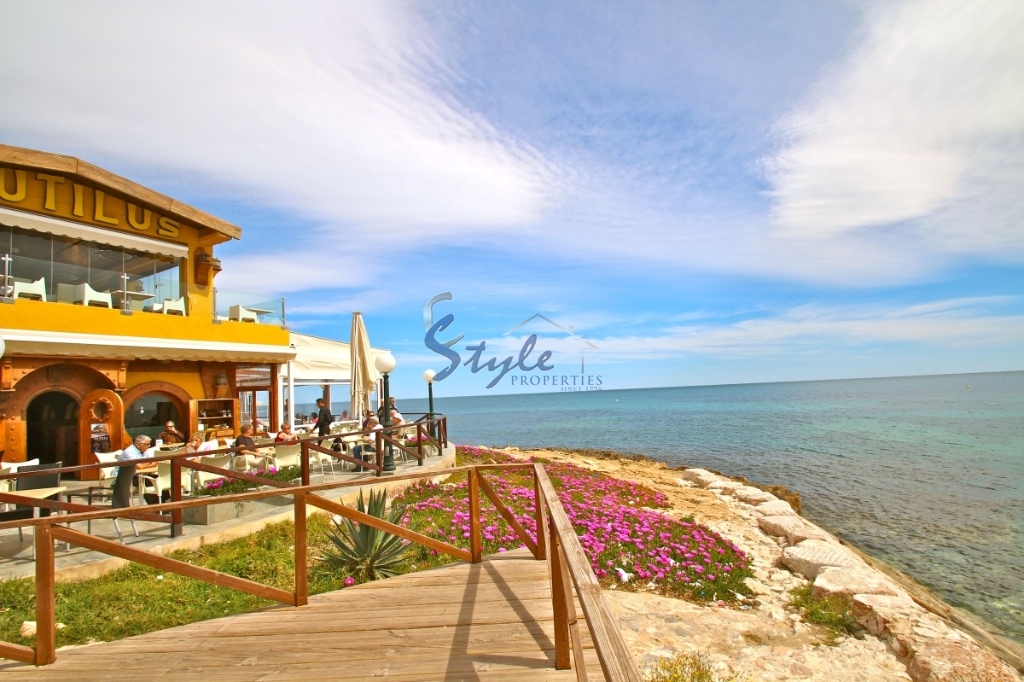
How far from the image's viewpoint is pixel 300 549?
14.9 feet

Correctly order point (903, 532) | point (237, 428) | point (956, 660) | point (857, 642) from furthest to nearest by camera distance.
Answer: point (237, 428), point (903, 532), point (857, 642), point (956, 660)

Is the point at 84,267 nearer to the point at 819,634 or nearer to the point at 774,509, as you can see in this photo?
the point at 819,634

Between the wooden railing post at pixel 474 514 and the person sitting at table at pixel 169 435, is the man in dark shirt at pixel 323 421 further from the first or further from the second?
the wooden railing post at pixel 474 514

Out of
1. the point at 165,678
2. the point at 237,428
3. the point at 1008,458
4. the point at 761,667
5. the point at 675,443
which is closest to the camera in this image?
the point at 165,678

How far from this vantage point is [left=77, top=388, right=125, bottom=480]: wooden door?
12.4m

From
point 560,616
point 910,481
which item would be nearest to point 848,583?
point 560,616

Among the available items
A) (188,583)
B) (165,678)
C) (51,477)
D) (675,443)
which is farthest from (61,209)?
(675,443)

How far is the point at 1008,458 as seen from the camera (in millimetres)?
28297

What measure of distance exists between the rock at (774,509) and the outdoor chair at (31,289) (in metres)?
17.4

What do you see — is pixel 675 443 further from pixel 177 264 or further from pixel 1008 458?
pixel 177 264

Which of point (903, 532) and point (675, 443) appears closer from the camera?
point (903, 532)

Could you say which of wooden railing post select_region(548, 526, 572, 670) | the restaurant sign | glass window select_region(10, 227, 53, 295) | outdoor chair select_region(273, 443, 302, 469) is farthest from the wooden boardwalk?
the restaurant sign

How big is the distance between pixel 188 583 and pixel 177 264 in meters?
11.9

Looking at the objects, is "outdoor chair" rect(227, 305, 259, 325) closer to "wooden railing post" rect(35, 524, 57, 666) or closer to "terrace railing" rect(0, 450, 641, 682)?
"terrace railing" rect(0, 450, 641, 682)
